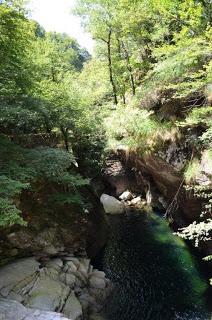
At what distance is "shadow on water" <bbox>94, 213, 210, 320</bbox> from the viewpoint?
1505 cm

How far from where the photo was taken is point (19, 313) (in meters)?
11.5

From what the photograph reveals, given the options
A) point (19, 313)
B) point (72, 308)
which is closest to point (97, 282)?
point (72, 308)

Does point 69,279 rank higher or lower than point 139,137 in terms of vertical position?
lower

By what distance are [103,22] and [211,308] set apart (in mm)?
23821

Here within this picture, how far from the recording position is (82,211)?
19.9 meters

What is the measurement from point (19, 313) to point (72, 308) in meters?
2.82

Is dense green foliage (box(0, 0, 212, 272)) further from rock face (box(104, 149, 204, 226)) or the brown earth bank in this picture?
the brown earth bank

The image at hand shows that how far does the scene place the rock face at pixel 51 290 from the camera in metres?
11.9

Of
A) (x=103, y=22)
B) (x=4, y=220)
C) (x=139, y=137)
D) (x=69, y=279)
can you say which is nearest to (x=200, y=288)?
(x=69, y=279)

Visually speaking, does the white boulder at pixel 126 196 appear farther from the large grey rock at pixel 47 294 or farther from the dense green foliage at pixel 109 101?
the large grey rock at pixel 47 294

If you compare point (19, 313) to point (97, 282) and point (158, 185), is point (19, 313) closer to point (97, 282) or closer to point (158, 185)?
point (97, 282)

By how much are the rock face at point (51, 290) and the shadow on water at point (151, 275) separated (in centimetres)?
107

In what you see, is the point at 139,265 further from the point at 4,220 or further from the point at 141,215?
the point at 4,220

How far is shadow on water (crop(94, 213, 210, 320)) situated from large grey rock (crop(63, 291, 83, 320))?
1.73 m
